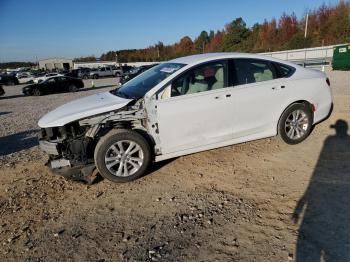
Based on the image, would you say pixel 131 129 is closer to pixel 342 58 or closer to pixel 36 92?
pixel 36 92

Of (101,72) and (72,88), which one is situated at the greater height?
(72,88)

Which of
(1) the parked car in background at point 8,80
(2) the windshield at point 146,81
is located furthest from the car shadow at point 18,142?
Result: (1) the parked car in background at point 8,80

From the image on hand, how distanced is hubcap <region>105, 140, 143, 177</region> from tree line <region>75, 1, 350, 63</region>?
5299cm

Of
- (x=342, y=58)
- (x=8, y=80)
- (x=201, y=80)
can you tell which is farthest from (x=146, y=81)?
(x=8, y=80)

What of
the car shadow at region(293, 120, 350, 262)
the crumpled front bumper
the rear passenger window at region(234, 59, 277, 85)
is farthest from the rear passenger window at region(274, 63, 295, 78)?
the crumpled front bumper

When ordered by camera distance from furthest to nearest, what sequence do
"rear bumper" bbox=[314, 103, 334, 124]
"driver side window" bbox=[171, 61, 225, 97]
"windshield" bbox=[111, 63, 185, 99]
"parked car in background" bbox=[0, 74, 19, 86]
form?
Answer: "parked car in background" bbox=[0, 74, 19, 86], "rear bumper" bbox=[314, 103, 334, 124], "windshield" bbox=[111, 63, 185, 99], "driver side window" bbox=[171, 61, 225, 97]

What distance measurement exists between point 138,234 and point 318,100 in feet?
13.9

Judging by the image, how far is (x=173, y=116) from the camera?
15.3 feet

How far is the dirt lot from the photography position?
3092mm

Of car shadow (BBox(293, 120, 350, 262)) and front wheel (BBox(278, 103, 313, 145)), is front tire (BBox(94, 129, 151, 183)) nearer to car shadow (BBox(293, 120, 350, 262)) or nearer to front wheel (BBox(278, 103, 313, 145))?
car shadow (BBox(293, 120, 350, 262))

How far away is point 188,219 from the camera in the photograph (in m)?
3.64

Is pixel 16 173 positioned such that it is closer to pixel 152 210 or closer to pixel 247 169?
pixel 152 210

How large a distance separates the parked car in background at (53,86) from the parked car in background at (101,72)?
2151cm

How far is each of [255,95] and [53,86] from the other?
20047mm
